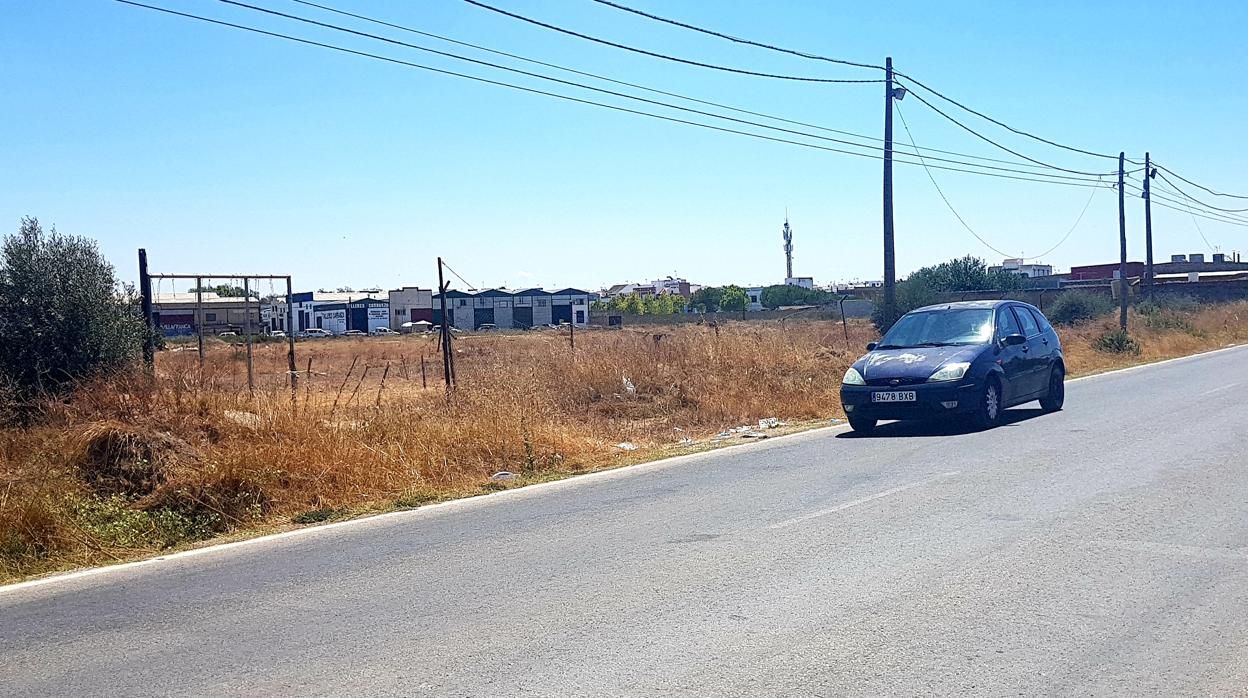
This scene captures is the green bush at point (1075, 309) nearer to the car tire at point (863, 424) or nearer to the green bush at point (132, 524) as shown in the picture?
the car tire at point (863, 424)

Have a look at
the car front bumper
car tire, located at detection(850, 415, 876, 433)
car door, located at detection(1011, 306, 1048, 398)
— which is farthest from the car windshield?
car tire, located at detection(850, 415, 876, 433)

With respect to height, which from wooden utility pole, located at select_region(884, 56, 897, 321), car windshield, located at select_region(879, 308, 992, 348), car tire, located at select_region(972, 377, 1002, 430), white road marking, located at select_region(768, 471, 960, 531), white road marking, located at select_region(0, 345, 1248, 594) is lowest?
white road marking, located at select_region(0, 345, 1248, 594)

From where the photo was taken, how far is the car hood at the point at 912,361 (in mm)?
13258

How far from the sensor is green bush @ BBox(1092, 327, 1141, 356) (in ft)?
104

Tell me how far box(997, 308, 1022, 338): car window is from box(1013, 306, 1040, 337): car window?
224 millimetres

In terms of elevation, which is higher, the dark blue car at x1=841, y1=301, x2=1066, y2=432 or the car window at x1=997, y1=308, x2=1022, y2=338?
the car window at x1=997, y1=308, x2=1022, y2=338

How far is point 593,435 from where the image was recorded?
46.7 feet

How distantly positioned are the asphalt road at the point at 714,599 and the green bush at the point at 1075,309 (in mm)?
38408

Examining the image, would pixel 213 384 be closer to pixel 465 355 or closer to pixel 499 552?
pixel 499 552

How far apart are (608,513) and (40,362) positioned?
8.11 m

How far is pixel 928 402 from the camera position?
1302 cm

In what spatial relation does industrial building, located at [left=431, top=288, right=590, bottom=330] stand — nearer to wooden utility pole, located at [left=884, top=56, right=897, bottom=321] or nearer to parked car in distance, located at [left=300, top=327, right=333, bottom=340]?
parked car in distance, located at [left=300, top=327, right=333, bottom=340]

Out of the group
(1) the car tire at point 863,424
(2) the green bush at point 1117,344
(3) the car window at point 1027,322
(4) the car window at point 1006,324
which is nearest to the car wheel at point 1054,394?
(3) the car window at point 1027,322

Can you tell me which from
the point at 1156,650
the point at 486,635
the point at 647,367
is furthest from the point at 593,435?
the point at 1156,650
